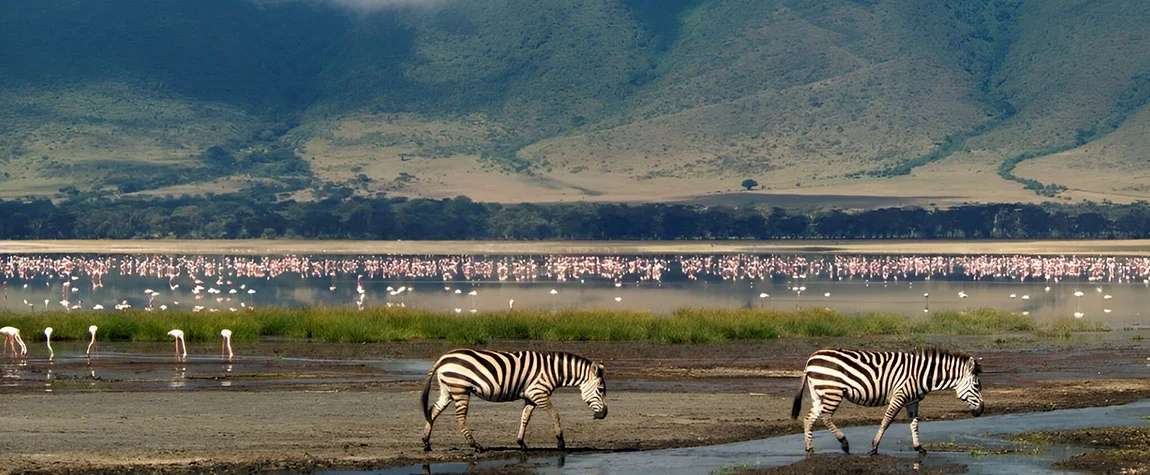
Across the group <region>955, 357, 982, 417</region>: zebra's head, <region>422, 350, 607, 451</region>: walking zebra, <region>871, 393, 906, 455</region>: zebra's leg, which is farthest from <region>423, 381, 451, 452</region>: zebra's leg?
<region>955, 357, 982, 417</region>: zebra's head

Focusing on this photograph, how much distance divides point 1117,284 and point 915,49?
13194cm

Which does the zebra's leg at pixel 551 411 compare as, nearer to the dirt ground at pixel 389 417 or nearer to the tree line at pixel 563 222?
the dirt ground at pixel 389 417

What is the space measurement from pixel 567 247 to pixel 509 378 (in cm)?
10983

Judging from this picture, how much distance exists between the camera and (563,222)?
477 feet

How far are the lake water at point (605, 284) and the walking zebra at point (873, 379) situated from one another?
942 inches

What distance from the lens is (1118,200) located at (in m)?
149

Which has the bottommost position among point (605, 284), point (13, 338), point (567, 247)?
point (13, 338)

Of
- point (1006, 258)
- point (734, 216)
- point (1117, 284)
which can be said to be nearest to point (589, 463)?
point (1117, 284)

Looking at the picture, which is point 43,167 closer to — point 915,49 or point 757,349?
point 915,49

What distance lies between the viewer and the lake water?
54.2 meters

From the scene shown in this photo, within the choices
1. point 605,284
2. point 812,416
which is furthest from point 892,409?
point 605,284

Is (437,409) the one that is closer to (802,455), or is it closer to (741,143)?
(802,455)

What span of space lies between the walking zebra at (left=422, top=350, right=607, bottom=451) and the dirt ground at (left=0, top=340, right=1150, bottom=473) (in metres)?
0.63

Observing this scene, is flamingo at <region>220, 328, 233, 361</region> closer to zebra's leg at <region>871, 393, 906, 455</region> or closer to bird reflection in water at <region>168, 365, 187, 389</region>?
bird reflection in water at <region>168, 365, 187, 389</region>
